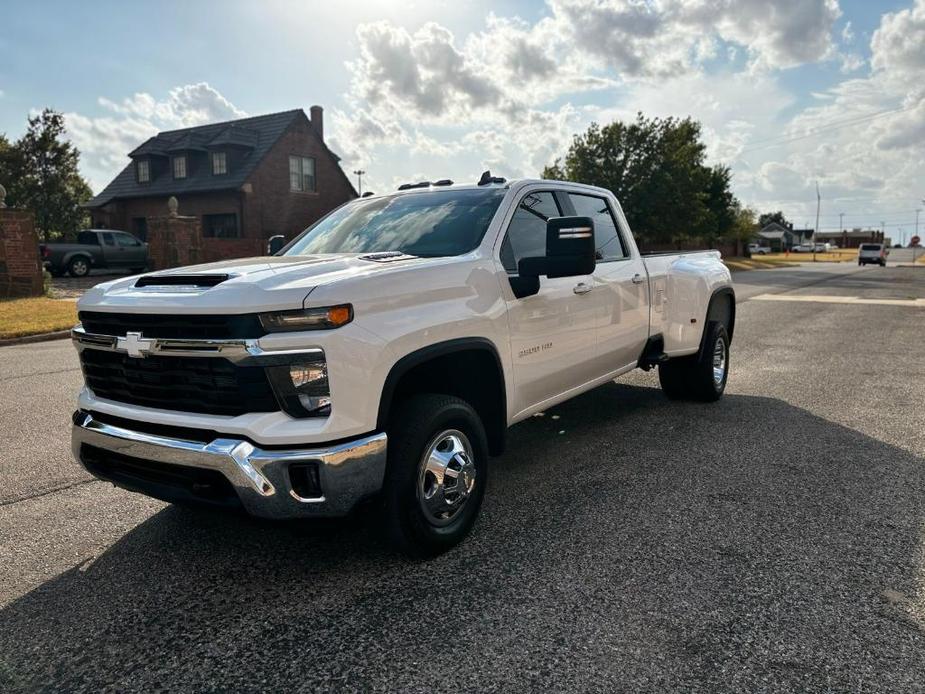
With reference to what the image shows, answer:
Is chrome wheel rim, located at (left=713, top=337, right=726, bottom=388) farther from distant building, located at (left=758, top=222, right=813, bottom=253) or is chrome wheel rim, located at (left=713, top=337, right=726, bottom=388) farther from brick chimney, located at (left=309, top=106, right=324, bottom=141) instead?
distant building, located at (left=758, top=222, right=813, bottom=253)

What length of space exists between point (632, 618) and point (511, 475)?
5.90 feet

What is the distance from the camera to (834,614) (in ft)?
9.27

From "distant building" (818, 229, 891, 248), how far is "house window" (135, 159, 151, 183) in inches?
6612

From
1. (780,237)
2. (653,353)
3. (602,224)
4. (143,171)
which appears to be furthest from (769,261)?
(780,237)

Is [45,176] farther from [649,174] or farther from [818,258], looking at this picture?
[818,258]

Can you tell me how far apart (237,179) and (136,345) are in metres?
29.4

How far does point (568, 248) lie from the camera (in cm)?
360

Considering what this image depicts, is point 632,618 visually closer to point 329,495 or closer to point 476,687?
point 476,687

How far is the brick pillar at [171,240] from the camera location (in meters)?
18.8

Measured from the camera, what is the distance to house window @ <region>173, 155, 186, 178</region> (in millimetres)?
32594

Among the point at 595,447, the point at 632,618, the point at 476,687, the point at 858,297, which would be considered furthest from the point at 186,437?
the point at 858,297

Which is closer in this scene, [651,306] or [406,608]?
[406,608]

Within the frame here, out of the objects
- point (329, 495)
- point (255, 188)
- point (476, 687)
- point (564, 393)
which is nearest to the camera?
point (476, 687)

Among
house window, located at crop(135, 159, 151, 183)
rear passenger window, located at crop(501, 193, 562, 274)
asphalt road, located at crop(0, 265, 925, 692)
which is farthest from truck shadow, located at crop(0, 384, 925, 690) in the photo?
house window, located at crop(135, 159, 151, 183)
